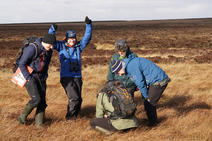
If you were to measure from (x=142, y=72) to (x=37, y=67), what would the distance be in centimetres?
174

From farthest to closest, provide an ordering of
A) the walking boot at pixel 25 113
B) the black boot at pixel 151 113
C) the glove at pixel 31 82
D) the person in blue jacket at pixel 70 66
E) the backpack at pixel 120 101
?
the person in blue jacket at pixel 70 66
the black boot at pixel 151 113
the walking boot at pixel 25 113
the glove at pixel 31 82
the backpack at pixel 120 101

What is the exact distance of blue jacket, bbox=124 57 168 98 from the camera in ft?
13.6

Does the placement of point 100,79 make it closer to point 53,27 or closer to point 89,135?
point 53,27

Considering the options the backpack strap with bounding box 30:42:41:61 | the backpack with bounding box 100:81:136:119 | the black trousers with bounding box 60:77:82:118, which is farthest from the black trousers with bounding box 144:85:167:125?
the backpack strap with bounding box 30:42:41:61

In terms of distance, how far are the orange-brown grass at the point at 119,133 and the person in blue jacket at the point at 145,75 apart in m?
0.58

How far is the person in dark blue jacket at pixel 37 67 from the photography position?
409cm

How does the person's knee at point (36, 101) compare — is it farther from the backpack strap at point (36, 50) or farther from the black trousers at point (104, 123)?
the black trousers at point (104, 123)

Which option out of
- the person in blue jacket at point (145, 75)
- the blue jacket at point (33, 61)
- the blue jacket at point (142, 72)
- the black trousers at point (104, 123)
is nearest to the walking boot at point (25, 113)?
the blue jacket at point (33, 61)

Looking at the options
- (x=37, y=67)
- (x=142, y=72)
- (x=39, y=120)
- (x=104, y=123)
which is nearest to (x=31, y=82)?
(x=37, y=67)

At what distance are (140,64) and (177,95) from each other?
3404 millimetres

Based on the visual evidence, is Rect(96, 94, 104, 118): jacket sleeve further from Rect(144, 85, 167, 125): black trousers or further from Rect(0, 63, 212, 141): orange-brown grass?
Rect(144, 85, 167, 125): black trousers

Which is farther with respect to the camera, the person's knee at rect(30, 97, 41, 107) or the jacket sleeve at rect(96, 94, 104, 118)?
the person's knee at rect(30, 97, 41, 107)

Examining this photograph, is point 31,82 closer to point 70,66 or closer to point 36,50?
point 36,50

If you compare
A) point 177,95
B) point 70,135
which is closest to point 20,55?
point 70,135
